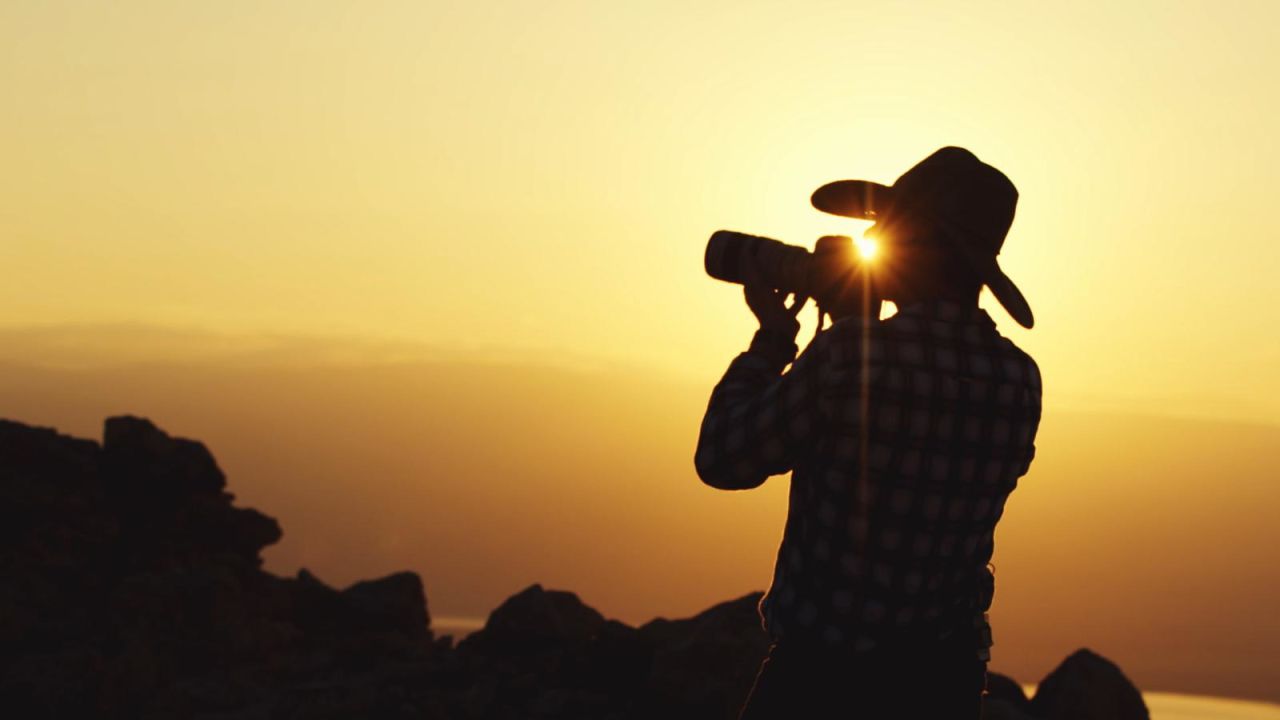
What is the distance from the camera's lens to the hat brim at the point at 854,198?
13.6ft

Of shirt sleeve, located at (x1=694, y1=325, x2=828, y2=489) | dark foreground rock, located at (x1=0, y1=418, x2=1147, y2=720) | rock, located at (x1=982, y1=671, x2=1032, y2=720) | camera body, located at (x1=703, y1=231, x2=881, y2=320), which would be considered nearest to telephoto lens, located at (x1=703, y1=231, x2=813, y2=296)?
camera body, located at (x1=703, y1=231, x2=881, y2=320)

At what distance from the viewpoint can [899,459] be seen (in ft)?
12.3

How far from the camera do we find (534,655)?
12133mm

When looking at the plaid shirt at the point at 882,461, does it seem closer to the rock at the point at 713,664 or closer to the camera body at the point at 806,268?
the camera body at the point at 806,268

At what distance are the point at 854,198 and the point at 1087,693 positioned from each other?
8785 mm

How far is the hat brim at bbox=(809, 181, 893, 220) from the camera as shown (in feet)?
13.6

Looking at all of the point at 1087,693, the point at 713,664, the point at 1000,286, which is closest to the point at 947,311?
the point at 1000,286

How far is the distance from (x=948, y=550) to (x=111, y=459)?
1752 cm

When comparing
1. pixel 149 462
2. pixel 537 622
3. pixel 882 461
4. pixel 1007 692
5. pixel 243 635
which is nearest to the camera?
pixel 882 461

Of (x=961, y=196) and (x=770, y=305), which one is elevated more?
(x=961, y=196)

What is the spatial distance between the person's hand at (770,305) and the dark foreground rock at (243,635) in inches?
215

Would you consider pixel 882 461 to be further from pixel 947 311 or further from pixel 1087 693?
pixel 1087 693

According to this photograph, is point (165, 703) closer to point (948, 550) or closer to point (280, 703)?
point (280, 703)

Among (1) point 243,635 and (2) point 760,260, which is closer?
(2) point 760,260
